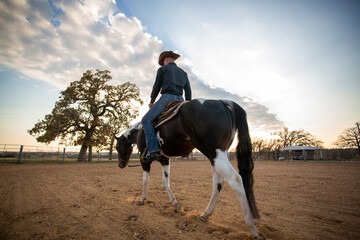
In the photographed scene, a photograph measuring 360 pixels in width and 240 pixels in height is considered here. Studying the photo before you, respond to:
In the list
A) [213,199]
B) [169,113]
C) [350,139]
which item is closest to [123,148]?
[169,113]

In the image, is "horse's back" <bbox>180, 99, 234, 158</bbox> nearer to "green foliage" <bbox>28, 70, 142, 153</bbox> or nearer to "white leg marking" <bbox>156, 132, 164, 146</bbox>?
"white leg marking" <bbox>156, 132, 164, 146</bbox>

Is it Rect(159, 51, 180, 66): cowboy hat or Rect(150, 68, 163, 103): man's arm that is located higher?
Rect(159, 51, 180, 66): cowboy hat

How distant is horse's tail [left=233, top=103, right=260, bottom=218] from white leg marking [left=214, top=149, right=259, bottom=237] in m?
0.09

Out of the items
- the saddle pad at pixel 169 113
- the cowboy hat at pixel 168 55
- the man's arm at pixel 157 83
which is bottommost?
the saddle pad at pixel 169 113

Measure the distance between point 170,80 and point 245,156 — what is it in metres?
2.03

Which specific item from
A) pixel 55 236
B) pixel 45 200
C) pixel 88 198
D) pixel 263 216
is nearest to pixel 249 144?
pixel 263 216

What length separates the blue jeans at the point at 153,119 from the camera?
2.92 metres

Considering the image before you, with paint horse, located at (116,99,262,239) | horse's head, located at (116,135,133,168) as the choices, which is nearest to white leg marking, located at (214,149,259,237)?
paint horse, located at (116,99,262,239)

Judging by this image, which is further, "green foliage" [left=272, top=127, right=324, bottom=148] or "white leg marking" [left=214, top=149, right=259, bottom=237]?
"green foliage" [left=272, top=127, right=324, bottom=148]

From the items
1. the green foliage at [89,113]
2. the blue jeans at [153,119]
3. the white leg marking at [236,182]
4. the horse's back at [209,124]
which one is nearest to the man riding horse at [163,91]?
the blue jeans at [153,119]

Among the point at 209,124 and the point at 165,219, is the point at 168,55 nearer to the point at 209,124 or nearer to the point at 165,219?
the point at 209,124

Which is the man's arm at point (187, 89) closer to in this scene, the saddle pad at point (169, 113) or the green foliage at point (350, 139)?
the saddle pad at point (169, 113)

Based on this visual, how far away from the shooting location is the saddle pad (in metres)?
2.62

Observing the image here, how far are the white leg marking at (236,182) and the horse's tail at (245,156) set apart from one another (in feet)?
0.29
